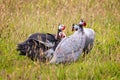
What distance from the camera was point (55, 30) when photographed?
27.1ft

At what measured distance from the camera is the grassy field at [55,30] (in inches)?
243

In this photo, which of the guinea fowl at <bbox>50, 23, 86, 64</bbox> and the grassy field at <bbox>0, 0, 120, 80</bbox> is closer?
the grassy field at <bbox>0, 0, 120, 80</bbox>

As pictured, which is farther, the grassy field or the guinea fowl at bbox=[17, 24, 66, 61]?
the guinea fowl at bbox=[17, 24, 66, 61]

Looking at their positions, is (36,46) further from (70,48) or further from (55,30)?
(55,30)

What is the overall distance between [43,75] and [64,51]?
675mm

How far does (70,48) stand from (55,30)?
1640 mm

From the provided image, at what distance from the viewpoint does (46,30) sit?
8.30m

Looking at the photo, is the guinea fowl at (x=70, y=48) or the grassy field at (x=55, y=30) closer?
the grassy field at (x=55, y=30)

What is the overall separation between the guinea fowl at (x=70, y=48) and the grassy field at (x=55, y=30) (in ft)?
0.43

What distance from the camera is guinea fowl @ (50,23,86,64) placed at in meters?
6.61

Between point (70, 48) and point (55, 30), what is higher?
point (55, 30)

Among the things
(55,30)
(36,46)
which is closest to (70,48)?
(36,46)

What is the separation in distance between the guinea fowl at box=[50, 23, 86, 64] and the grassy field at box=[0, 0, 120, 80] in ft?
0.43

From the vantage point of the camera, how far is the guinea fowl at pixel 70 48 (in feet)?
21.7
